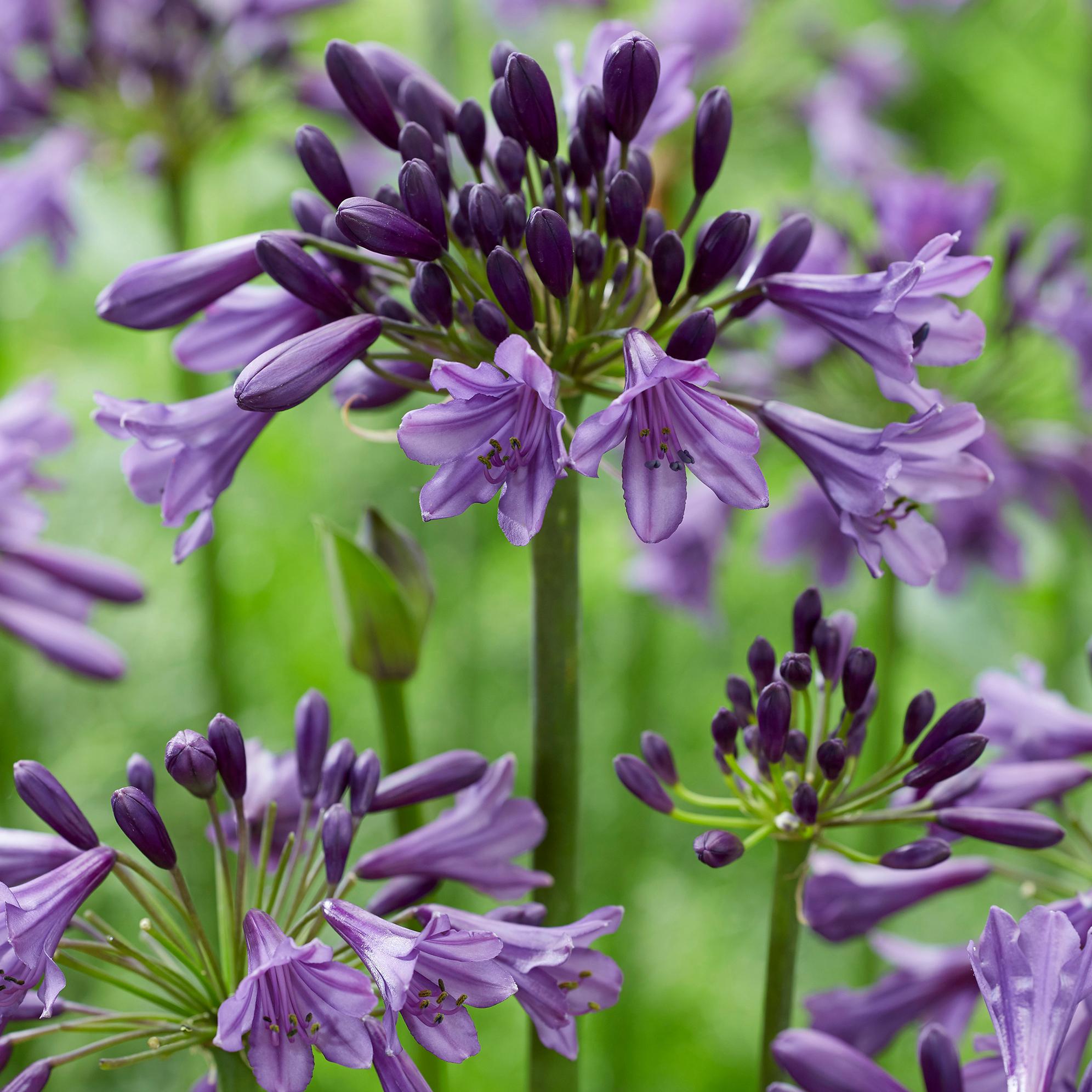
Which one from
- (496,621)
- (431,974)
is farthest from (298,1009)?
(496,621)

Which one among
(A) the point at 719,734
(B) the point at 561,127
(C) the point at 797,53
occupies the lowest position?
(A) the point at 719,734

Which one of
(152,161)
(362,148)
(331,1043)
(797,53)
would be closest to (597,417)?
(331,1043)

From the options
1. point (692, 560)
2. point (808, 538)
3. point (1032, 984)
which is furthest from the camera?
point (692, 560)

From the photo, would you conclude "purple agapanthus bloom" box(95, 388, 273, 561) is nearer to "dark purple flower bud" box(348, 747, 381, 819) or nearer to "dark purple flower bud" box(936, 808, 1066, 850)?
"dark purple flower bud" box(348, 747, 381, 819)

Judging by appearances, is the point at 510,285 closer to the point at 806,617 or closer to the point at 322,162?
the point at 322,162

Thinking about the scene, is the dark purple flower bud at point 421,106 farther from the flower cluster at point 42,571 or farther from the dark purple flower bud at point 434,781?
the flower cluster at point 42,571

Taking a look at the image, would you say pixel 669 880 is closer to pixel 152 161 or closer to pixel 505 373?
pixel 152 161
